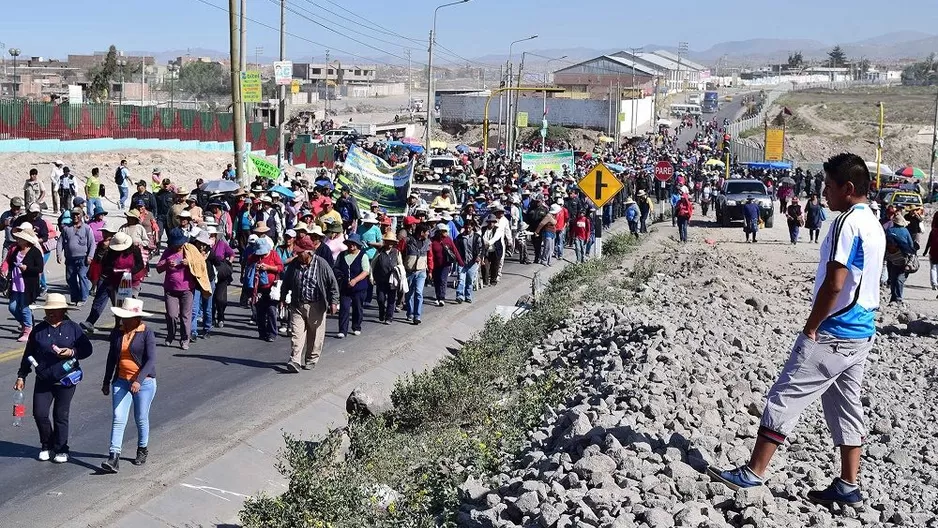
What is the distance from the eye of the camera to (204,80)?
436 feet

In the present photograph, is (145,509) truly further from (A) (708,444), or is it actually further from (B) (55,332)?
(A) (708,444)

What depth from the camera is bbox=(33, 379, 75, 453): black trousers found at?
9914 mm

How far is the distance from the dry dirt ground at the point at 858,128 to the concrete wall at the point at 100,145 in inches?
2650

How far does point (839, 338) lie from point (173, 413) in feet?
24.1

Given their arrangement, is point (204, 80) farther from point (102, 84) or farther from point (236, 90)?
point (236, 90)

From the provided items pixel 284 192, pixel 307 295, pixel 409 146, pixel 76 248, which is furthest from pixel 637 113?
pixel 307 295

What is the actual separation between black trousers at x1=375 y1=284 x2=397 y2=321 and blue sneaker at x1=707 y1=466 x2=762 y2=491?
1104cm

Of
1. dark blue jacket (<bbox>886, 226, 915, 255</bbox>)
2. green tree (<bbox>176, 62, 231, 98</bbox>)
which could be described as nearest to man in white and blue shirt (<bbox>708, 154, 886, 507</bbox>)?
dark blue jacket (<bbox>886, 226, 915, 255</bbox>)

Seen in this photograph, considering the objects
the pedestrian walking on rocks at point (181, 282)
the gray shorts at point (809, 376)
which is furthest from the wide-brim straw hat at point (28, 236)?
the gray shorts at point (809, 376)

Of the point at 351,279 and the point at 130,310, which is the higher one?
the point at 130,310

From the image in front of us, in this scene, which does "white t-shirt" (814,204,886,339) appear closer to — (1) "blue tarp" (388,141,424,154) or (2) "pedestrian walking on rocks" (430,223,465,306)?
(2) "pedestrian walking on rocks" (430,223,465,306)

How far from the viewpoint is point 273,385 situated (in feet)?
44.7

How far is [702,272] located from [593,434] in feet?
54.8

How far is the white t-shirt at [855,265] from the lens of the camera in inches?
271
